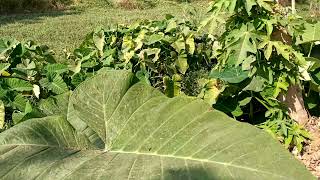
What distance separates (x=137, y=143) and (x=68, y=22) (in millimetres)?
8366

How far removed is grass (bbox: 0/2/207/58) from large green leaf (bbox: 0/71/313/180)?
382 cm

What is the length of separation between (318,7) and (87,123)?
33.4ft

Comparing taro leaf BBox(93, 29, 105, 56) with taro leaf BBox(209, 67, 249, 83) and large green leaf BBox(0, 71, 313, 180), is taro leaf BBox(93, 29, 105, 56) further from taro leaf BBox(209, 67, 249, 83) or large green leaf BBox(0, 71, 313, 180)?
large green leaf BBox(0, 71, 313, 180)

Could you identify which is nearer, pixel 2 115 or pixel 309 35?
pixel 2 115

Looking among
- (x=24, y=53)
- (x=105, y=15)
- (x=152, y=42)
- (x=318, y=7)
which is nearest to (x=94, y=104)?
(x=24, y=53)

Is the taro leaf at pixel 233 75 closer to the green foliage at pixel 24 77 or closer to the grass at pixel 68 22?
the green foliage at pixel 24 77

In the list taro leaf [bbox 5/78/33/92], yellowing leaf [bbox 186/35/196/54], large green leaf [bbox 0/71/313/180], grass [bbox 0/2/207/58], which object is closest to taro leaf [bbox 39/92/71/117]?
large green leaf [bbox 0/71/313/180]

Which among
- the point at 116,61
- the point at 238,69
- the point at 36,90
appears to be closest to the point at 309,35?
the point at 238,69

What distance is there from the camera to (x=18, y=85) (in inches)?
116

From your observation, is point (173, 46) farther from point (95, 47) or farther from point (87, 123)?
point (87, 123)

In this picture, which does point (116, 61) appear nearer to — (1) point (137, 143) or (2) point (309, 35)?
(2) point (309, 35)

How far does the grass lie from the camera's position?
7.47 metres

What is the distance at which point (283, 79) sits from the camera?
283cm

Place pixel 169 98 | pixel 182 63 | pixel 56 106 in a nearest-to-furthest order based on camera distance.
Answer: pixel 169 98
pixel 56 106
pixel 182 63
